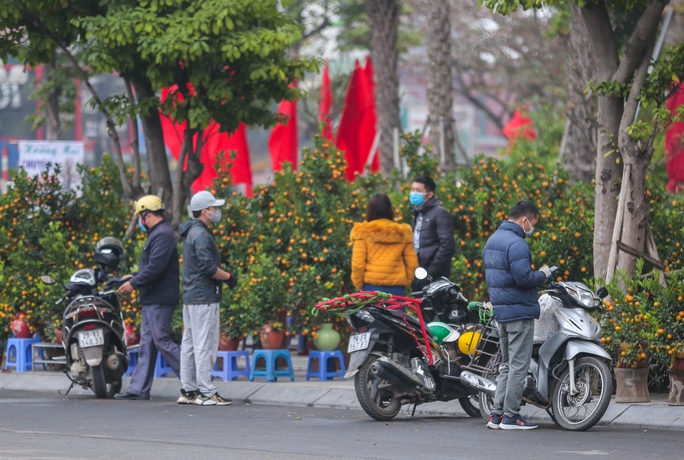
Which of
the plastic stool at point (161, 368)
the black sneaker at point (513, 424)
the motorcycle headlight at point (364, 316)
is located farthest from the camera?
the plastic stool at point (161, 368)

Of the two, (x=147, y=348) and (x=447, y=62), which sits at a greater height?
(x=447, y=62)

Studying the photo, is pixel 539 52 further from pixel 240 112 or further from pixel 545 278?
pixel 545 278

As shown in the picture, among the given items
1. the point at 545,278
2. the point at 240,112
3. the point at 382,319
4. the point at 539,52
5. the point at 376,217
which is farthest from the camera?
the point at 539,52

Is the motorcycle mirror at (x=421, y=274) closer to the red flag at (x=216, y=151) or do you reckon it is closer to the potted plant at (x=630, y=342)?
the potted plant at (x=630, y=342)

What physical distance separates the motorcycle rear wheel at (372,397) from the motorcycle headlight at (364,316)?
0.30 m

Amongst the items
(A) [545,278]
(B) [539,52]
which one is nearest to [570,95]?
(A) [545,278]

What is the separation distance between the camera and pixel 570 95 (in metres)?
17.5

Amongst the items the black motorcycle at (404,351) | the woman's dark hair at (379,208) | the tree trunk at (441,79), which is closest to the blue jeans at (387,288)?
the woman's dark hair at (379,208)

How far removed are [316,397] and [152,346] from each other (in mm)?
1712

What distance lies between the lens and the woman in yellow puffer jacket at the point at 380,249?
10562 millimetres

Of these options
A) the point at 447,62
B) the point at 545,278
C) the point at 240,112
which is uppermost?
the point at 447,62

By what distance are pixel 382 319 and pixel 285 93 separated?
16.8 ft

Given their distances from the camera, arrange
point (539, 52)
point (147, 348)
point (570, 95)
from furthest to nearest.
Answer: point (539, 52)
point (570, 95)
point (147, 348)

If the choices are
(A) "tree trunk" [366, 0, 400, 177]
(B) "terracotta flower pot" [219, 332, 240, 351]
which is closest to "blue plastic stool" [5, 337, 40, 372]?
(B) "terracotta flower pot" [219, 332, 240, 351]
